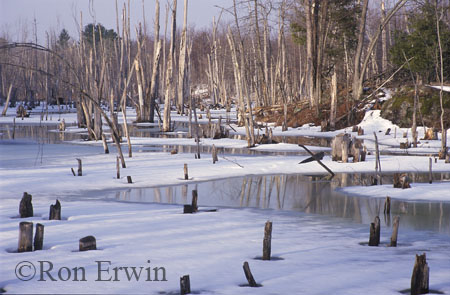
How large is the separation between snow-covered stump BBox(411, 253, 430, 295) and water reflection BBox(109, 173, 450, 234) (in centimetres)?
271

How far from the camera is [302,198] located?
995 centimetres

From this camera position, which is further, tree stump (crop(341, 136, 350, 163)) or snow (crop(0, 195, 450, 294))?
tree stump (crop(341, 136, 350, 163))

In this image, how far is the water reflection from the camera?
843 centimetres

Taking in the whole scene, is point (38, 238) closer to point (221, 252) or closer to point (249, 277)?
point (221, 252)

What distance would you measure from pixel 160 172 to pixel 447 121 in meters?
14.0

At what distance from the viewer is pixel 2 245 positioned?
6266 millimetres

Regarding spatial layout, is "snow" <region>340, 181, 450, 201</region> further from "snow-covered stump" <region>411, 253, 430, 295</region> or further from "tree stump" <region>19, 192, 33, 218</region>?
"tree stump" <region>19, 192, 33, 218</region>

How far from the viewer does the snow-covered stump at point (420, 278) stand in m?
4.89

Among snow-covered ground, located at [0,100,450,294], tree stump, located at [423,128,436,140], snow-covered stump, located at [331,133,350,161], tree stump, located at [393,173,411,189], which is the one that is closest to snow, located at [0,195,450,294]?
snow-covered ground, located at [0,100,450,294]

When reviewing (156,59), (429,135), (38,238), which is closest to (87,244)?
(38,238)

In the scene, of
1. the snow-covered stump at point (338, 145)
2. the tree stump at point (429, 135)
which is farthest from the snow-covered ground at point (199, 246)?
the tree stump at point (429, 135)

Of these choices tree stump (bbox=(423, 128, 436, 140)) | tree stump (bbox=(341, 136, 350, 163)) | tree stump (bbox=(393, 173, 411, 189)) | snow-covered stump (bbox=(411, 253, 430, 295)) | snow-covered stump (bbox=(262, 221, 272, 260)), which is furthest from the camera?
tree stump (bbox=(423, 128, 436, 140))

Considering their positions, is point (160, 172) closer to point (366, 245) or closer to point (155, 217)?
point (155, 217)

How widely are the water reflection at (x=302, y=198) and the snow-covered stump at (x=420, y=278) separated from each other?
2.71 meters
